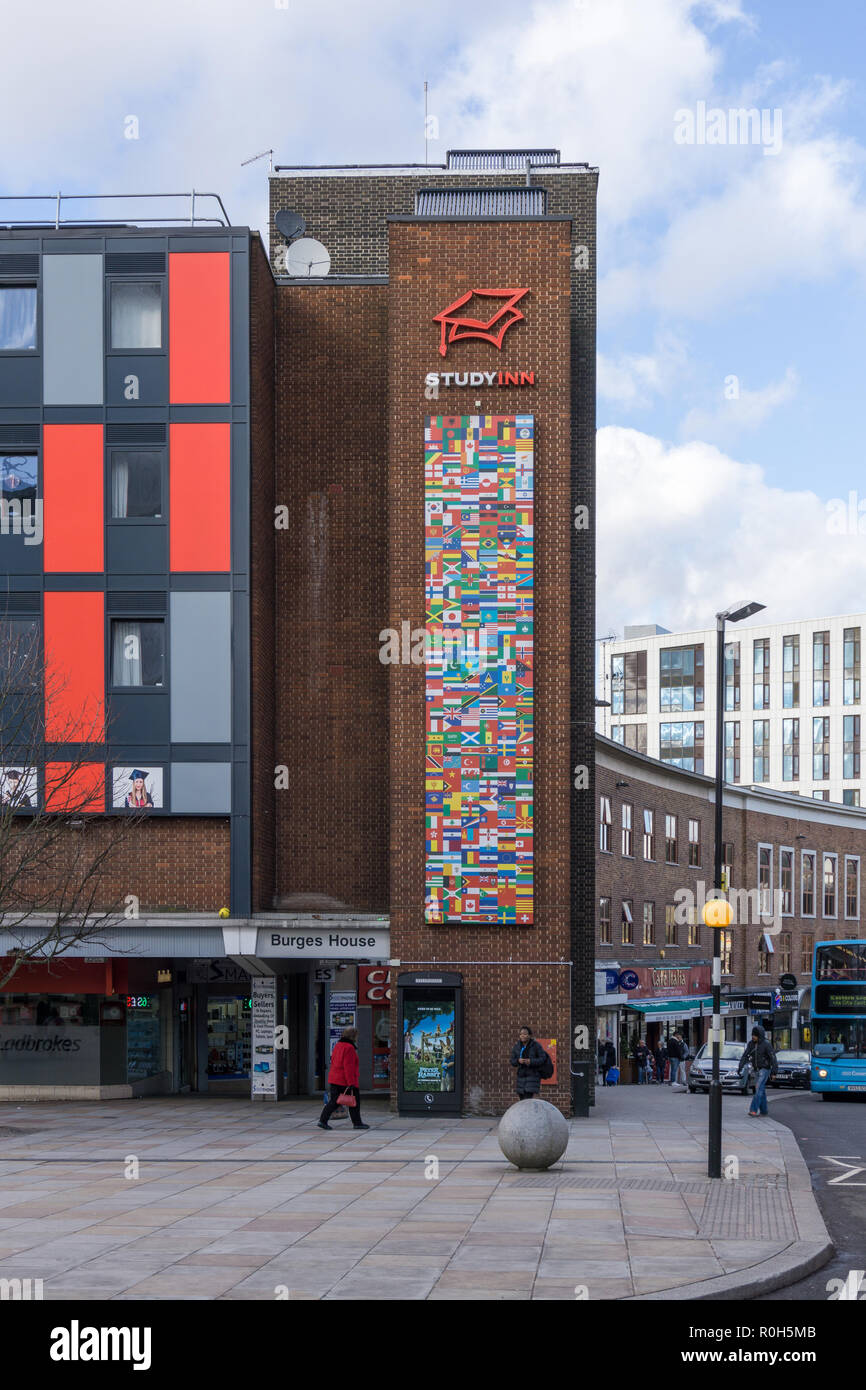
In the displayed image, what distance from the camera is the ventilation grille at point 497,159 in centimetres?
3375

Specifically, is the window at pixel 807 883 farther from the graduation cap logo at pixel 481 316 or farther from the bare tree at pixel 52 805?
the bare tree at pixel 52 805

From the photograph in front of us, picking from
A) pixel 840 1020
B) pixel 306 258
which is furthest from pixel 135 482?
pixel 840 1020

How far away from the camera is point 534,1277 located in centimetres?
1226

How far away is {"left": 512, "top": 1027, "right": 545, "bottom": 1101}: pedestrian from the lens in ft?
74.8

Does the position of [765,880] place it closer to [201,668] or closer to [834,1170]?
[201,668]

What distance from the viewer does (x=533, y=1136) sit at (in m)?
19.0

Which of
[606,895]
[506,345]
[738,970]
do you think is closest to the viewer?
[506,345]

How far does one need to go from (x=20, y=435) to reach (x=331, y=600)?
267 inches

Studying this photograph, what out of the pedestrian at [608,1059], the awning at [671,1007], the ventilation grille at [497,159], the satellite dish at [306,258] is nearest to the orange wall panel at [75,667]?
the satellite dish at [306,258]

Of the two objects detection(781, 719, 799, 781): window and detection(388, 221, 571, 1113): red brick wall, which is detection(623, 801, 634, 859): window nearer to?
detection(388, 221, 571, 1113): red brick wall
